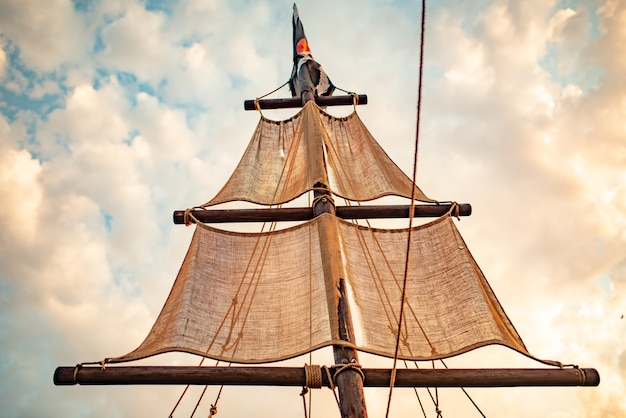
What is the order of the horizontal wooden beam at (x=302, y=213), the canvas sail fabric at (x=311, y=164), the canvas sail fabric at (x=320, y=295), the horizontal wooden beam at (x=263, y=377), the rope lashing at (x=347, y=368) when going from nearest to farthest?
the rope lashing at (x=347, y=368)
the horizontal wooden beam at (x=263, y=377)
the canvas sail fabric at (x=320, y=295)
the horizontal wooden beam at (x=302, y=213)
the canvas sail fabric at (x=311, y=164)

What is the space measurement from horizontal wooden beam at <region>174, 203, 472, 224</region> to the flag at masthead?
2.81m

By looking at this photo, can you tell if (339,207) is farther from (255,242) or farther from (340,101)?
(340,101)

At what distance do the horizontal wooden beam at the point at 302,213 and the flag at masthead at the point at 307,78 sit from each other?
2815 mm

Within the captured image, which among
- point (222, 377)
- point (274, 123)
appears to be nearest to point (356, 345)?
point (222, 377)

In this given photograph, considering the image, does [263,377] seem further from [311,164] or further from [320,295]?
[311,164]

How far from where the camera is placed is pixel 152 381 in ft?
13.2

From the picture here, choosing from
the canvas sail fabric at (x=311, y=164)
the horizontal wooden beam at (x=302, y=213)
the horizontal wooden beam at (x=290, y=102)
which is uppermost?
the horizontal wooden beam at (x=290, y=102)

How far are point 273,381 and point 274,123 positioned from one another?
5.24 metres

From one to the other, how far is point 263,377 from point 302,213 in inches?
101

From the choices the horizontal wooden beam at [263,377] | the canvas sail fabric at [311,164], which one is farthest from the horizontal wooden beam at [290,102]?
the horizontal wooden beam at [263,377]

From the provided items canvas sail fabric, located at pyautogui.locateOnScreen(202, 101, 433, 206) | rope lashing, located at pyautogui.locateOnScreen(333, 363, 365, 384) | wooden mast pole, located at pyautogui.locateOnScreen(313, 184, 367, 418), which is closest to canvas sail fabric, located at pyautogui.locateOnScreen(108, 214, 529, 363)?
wooden mast pole, located at pyautogui.locateOnScreen(313, 184, 367, 418)

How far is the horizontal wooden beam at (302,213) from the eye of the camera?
19.7 ft

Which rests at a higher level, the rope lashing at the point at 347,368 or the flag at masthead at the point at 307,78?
the flag at masthead at the point at 307,78

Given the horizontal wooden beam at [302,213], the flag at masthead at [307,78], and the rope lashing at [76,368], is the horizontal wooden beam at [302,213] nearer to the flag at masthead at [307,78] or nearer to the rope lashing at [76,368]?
the rope lashing at [76,368]
